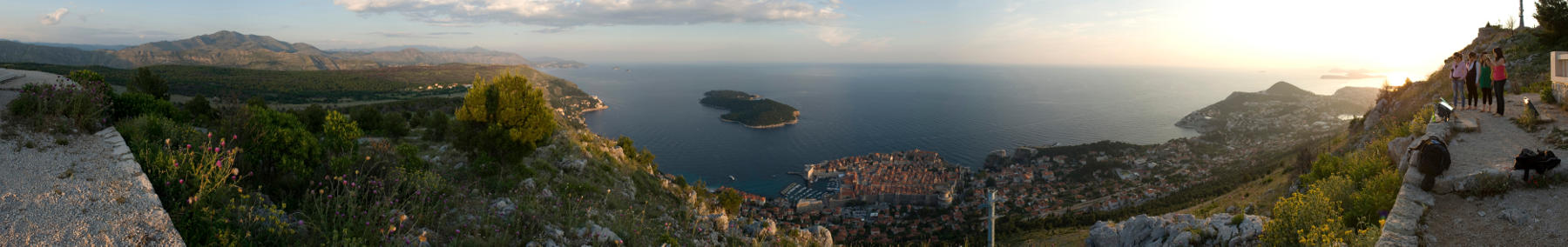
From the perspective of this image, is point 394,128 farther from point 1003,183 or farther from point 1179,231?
point 1003,183

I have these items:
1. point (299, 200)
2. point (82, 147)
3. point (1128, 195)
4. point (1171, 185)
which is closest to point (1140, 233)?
point (299, 200)

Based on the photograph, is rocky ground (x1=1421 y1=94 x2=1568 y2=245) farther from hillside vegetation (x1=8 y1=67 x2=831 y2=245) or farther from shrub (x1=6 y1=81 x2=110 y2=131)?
shrub (x1=6 y1=81 x2=110 y2=131)

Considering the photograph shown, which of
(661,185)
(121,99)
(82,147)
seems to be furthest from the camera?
(661,185)

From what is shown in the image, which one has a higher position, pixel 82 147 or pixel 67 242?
pixel 82 147

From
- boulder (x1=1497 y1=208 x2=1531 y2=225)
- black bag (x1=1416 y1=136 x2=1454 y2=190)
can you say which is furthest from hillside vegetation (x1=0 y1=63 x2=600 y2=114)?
boulder (x1=1497 y1=208 x2=1531 y2=225)

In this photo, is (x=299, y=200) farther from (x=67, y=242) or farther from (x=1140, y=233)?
(x=1140, y=233)

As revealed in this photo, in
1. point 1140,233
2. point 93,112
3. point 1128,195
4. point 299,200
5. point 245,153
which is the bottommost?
point 1128,195

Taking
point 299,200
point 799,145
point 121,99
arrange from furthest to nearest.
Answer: point 799,145 → point 121,99 → point 299,200
